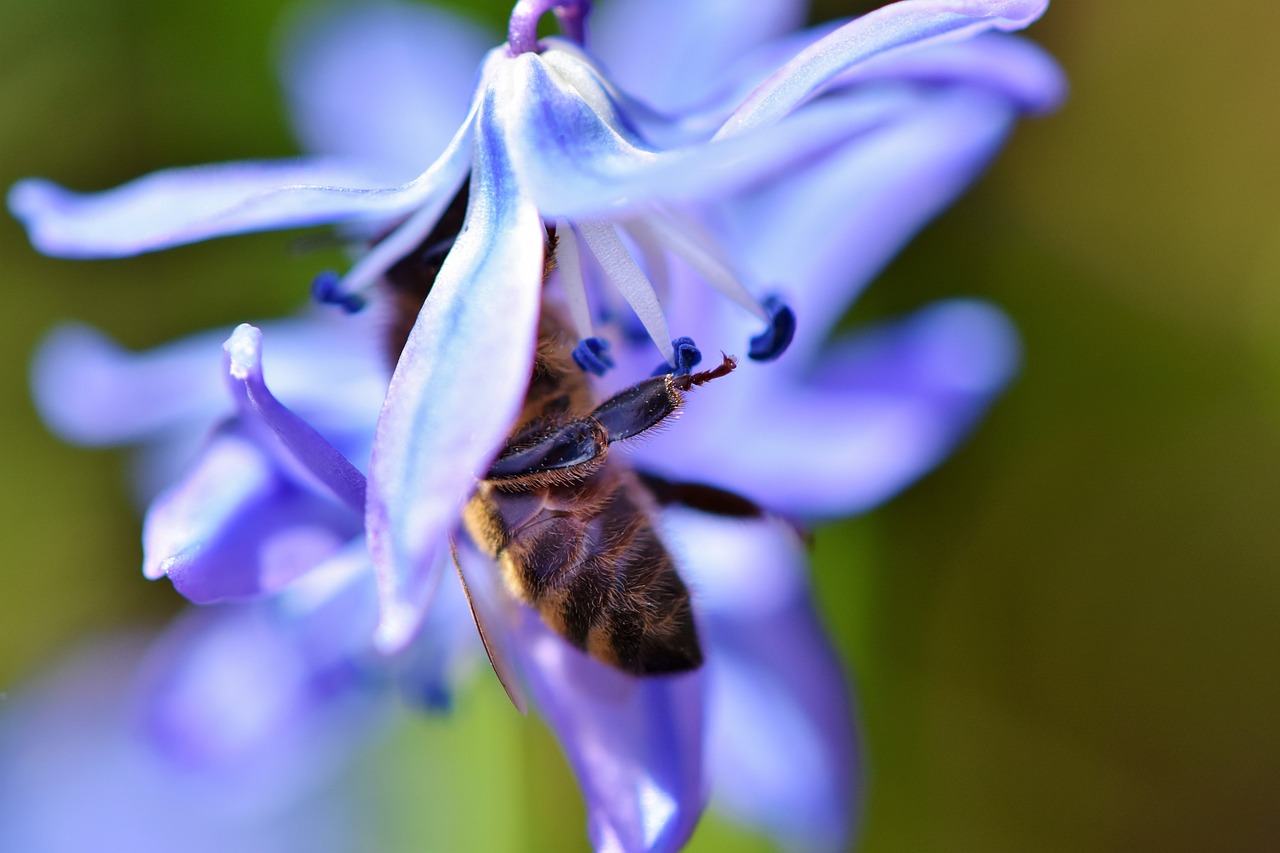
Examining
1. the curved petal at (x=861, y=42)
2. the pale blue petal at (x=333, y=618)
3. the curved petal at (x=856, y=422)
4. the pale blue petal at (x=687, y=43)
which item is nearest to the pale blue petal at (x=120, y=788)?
the pale blue petal at (x=333, y=618)

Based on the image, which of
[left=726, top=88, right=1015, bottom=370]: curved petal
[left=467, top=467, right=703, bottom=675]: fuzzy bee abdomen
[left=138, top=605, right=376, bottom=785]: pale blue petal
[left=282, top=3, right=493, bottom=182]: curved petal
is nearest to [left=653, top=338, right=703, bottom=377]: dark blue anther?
[left=467, top=467, right=703, bottom=675]: fuzzy bee abdomen

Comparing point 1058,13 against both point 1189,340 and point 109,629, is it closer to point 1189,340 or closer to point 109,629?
point 1189,340

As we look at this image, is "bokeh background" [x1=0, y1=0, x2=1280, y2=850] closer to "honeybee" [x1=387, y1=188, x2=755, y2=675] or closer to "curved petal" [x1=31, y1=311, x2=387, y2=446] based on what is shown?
"curved petal" [x1=31, y1=311, x2=387, y2=446]

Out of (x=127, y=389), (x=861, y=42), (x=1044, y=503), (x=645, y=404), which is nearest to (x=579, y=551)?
(x=645, y=404)

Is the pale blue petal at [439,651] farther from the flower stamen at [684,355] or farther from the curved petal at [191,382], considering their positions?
the flower stamen at [684,355]

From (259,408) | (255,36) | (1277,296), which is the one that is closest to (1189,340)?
(1277,296)

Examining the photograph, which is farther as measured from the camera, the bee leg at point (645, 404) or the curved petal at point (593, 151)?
the bee leg at point (645, 404)
